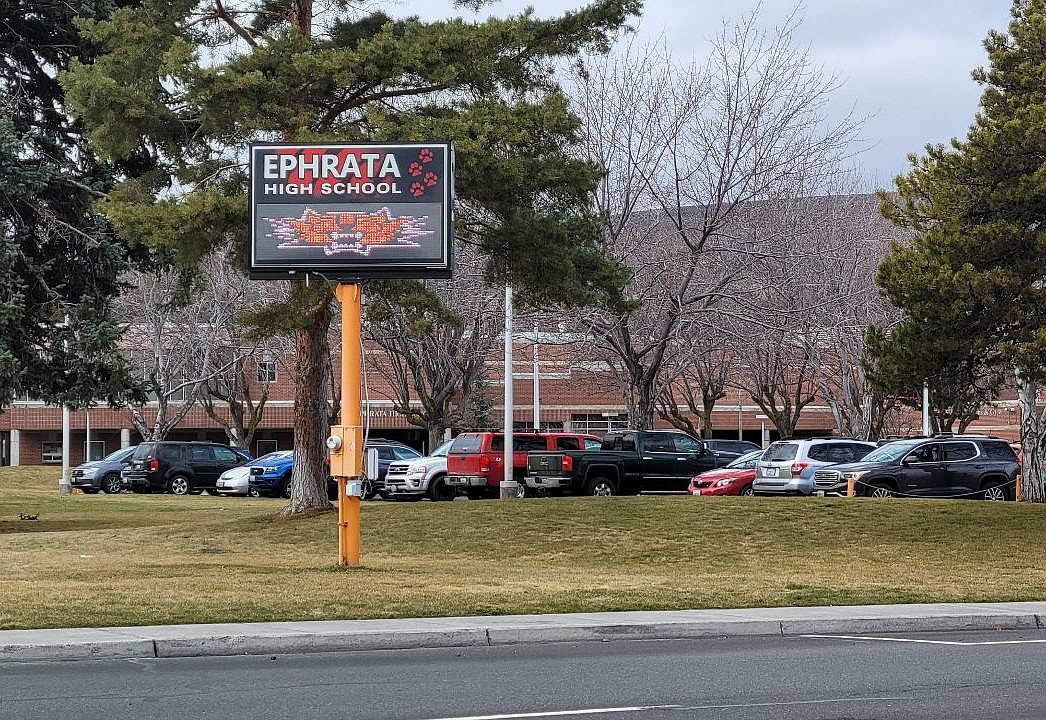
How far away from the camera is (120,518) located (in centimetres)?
3466

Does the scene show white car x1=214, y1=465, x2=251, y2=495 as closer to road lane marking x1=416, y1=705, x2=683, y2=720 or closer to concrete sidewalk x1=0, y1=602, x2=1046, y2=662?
concrete sidewalk x1=0, y1=602, x2=1046, y2=662

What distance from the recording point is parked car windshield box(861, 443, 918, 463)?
1251 inches

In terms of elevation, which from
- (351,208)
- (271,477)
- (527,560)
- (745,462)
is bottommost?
(527,560)

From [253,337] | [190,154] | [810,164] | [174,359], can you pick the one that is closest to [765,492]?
[810,164]

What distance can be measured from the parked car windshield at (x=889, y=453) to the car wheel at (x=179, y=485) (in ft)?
77.1

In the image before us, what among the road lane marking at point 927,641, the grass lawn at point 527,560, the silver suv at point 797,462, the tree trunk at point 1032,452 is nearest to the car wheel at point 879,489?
the silver suv at point 797,462

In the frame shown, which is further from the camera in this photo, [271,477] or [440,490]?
[271,477]

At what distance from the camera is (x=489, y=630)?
1323cm

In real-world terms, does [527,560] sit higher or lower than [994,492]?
lower

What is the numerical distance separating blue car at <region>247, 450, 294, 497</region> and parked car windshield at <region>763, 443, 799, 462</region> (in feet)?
53.5

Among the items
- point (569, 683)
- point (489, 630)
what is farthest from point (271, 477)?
point (569, 683)

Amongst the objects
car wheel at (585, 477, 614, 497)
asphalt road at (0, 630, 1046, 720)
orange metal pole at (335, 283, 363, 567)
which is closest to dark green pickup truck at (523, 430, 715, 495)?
car wheel at (585, 477, 614, 497)

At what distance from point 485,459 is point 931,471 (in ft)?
33.2

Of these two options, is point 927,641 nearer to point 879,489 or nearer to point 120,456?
point 879,489
